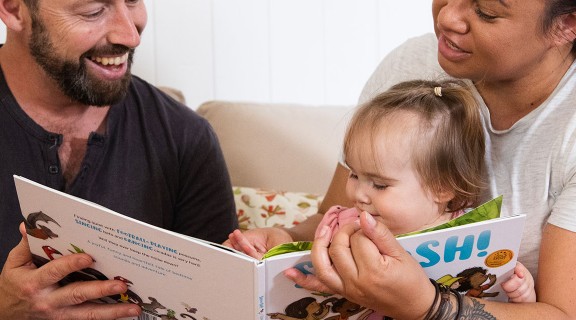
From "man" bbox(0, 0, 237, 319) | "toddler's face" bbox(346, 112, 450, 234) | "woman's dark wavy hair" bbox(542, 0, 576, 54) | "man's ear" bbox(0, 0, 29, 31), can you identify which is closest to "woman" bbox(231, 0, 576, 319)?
"woman's dark wavy hair" bbox(542, 0, 576, 54)

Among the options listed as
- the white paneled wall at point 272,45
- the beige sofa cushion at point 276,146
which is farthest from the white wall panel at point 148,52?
the beige sofa cushion at point 276,146

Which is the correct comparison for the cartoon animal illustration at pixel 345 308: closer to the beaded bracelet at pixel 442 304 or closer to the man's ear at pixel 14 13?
the beaded bracelet at pixel 442 304

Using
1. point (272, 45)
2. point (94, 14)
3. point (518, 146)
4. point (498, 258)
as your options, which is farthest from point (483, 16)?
point (272, 45)

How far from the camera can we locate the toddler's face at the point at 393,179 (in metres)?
1.40

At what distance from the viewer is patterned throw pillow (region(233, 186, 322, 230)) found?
2035 mm

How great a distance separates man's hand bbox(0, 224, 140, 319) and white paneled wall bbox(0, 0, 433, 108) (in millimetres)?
1099

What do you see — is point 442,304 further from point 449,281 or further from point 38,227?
point 38,227

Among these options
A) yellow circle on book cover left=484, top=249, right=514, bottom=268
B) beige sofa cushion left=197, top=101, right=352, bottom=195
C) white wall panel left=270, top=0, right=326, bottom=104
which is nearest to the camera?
yellow circle on book cover left=484, top=249, right=514, bottom=268

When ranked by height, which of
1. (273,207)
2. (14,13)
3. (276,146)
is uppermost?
(14,13)

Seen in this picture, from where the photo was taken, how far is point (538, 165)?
1.41m

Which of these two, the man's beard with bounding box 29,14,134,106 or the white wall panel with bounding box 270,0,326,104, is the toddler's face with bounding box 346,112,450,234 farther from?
the white wall panel with bounding box 270,0,326,104

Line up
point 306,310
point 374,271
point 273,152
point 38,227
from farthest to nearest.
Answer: point 273,152
point 38,227
point 306,310
point 374,271

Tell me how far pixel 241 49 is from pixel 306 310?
1.40 meters

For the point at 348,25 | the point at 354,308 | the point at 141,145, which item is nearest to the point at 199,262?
the point at 354,308
